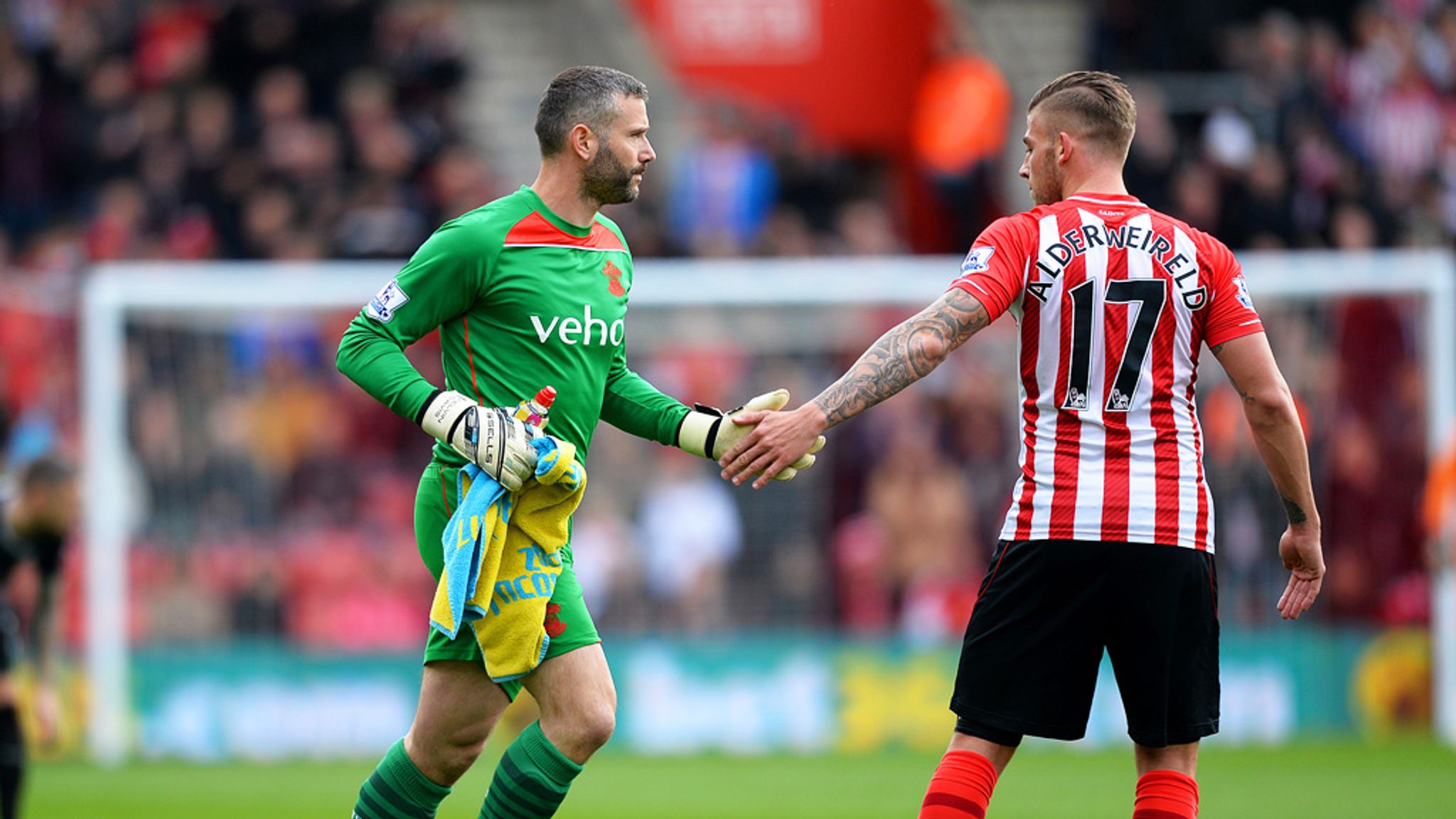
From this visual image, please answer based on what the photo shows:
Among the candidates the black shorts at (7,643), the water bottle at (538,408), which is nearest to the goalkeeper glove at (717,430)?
the water bottle at (538,408)

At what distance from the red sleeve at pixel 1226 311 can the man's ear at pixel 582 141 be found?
1764 millimetres

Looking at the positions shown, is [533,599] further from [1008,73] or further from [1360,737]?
[1008,73]

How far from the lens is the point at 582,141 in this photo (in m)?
5.39

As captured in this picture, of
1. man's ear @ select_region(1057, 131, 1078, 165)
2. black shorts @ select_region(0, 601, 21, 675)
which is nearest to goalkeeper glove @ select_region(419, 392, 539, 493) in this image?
man's ear @ select_region(1057, 131, 1078, 165)

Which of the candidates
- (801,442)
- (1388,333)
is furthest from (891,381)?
(1388,333)

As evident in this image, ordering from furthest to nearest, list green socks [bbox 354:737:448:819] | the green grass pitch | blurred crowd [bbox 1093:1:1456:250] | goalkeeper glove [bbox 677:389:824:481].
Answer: blurred crowd [bbox 1093:1:1456:250]
the green grass pitch
goalkeeper glove [bbox 677:389:824:481]
green socks [bbox 354:737:448:819]

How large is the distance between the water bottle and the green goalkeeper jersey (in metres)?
0.05

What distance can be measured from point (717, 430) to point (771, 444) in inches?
10.4

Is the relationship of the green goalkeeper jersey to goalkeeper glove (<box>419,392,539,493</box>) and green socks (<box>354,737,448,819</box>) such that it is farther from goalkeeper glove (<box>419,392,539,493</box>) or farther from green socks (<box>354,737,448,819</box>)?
green socks (<box>354,737,448,819</box>)

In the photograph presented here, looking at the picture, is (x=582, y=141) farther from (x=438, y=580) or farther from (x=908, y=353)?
(x=438, y=580)

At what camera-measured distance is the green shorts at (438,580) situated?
5.19 m

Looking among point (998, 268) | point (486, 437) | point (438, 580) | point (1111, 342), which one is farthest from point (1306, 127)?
point (486, 437)

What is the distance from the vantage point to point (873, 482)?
1368 cm

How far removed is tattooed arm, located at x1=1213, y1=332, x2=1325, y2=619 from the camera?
16.8ft
